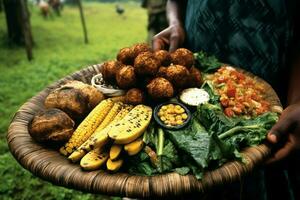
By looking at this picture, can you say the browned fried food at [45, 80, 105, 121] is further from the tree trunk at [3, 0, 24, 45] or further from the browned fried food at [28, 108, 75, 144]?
the tree trunk at [3, 0, 24, 45]

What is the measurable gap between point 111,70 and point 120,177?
4.23ft

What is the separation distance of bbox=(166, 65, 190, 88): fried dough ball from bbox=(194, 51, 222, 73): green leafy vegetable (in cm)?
62

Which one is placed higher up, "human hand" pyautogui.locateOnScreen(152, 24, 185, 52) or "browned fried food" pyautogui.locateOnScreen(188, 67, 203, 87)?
"human hand" pyautogui.locateOnScreen(152, 24, 185, 52)

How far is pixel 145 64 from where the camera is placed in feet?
10.8

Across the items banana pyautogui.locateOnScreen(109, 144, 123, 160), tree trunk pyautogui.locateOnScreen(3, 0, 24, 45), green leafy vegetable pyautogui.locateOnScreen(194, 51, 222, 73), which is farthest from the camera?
tree trunk pyautogui.locateOnScreen(3, 0, 24, 45)

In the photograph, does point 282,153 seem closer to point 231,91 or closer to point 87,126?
point 231,91

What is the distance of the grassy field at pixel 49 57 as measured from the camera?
17.5 ft

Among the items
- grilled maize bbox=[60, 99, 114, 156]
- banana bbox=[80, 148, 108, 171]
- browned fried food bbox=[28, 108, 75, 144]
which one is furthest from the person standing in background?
browned fried food bbox=[28, 108, 75, 144]

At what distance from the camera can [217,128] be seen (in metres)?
3.02

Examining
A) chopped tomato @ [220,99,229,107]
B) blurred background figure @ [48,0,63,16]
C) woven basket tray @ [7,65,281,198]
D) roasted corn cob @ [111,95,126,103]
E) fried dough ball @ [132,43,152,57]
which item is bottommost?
blurred background figure @ [48,0,63,16]

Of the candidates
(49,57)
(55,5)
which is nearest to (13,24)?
(49,57)

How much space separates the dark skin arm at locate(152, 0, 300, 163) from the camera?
9.18ft

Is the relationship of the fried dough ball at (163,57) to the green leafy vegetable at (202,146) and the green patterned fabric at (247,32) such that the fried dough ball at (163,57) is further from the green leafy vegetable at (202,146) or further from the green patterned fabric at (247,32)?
the green leafy vegetable at (202,146)

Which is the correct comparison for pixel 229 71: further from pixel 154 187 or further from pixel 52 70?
pixel 52 70
